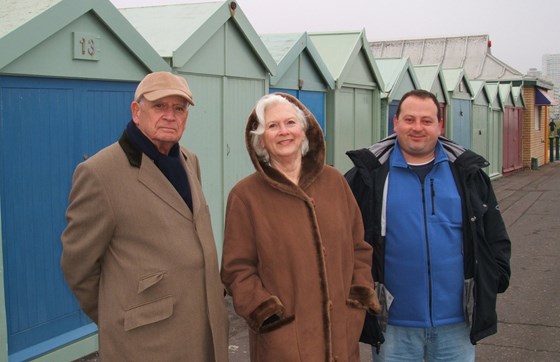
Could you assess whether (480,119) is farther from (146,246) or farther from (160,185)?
(146,246)

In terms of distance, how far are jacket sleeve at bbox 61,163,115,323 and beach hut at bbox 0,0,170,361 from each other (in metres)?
1.92

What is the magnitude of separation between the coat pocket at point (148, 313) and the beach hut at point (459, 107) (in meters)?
13.6

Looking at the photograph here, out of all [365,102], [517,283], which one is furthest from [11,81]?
[365,102]

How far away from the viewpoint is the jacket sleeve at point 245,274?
8.89 ft

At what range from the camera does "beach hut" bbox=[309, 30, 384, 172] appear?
31.4 feet

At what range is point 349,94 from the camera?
1008 centimetres

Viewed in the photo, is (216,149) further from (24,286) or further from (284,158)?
(284,158)

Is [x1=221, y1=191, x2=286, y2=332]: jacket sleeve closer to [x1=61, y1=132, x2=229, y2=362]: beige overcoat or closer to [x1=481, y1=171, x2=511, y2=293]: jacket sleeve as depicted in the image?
[x1=61, y1=132, x2=229, y2=362]: beige overcoat

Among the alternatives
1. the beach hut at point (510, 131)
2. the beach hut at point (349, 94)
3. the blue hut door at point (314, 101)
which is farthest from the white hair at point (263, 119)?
the beach hut at point (510, 131)

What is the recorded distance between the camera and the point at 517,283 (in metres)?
7.80

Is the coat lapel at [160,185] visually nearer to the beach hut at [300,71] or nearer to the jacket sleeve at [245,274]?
the jacket sleeve at [245,274]

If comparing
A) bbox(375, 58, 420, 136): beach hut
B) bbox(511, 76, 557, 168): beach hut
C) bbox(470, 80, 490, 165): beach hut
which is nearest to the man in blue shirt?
bbox(375, 58, 420, 136): beach hut

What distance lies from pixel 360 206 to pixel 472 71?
2541 centimetres

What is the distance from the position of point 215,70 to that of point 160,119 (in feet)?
13.3
